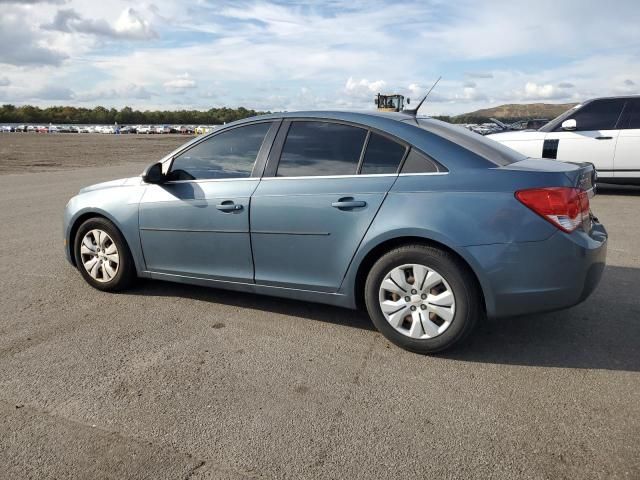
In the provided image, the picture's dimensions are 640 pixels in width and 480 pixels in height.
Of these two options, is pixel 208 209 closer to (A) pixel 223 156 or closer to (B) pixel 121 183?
(A) pixel 223 156

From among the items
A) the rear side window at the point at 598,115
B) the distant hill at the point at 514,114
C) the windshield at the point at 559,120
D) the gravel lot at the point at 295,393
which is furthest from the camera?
the distant hill at the point at 514,114

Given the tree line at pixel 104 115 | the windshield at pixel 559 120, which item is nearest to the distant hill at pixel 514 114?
the windshield at pixel 559 120

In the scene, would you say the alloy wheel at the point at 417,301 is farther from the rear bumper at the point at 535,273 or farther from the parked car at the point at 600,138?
the parked car at the point at 600,138

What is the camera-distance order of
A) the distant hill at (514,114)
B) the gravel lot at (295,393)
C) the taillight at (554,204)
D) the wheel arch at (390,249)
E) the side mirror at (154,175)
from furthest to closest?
the distant hill at (514,114) → the side mirror at (154,175) → the wheel arch at (390,249) → the taillight at (554,204) → the gravel lot at (295,393)

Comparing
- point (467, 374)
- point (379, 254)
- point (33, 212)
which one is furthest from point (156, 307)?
point (33, 212)

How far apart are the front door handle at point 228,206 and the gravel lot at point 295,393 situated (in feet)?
2.83

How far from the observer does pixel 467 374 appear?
3.36m

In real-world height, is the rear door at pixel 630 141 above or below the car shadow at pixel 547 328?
above

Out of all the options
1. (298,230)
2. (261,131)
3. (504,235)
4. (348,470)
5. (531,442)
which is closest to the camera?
(348,470)

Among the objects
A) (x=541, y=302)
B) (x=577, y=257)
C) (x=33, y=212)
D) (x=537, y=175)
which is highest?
(x=537, y=175)

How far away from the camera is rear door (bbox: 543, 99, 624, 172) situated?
9.89 meters

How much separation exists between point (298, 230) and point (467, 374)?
149 centimetres

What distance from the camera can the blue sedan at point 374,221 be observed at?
11.0 ft

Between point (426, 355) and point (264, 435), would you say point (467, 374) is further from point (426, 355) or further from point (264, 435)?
point (264, 435)
